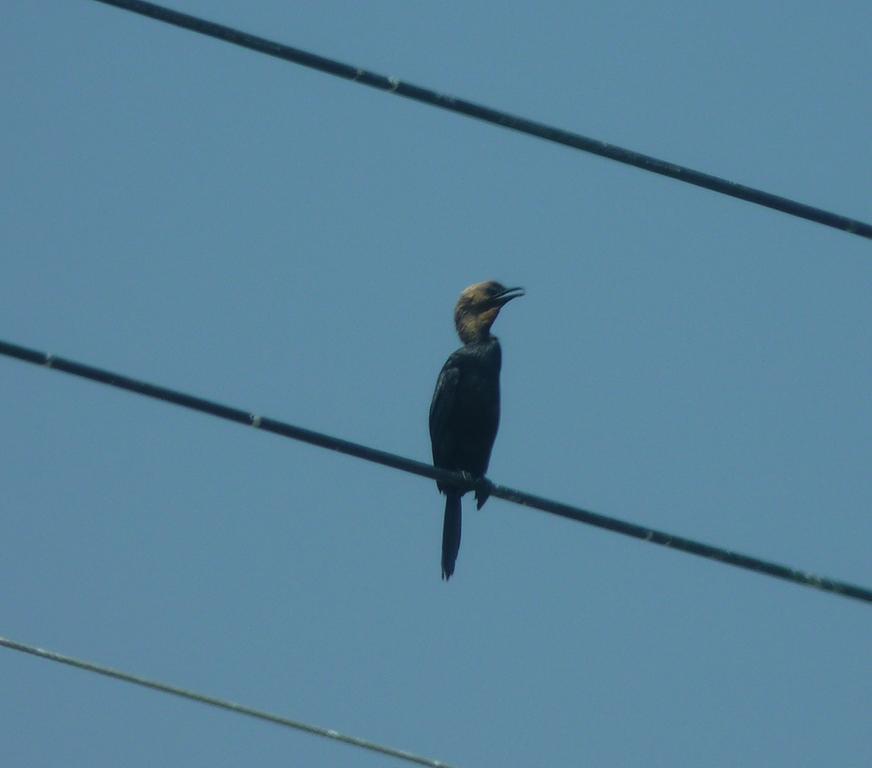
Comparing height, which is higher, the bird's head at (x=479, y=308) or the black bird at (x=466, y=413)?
the bird's head at (x=479, y=308)

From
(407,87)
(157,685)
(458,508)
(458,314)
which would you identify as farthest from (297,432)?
(458,314)

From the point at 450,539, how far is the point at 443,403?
2.77 ft

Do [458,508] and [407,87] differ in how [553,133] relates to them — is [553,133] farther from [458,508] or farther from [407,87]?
[458,508]

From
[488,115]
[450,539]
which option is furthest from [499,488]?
[450,539]

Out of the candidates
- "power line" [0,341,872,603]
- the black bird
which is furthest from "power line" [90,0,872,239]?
the black bird

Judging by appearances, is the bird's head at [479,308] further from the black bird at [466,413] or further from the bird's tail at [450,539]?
the bird's tail at [450,539]

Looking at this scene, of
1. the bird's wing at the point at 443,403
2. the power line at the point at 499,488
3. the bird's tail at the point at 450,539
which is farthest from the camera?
the bird's wing at the point at 443,403

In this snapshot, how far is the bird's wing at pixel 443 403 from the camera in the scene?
9086 millimetres

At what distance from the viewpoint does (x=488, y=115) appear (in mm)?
4586

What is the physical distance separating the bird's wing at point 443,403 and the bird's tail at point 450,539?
1.66ft

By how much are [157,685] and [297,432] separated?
177cm

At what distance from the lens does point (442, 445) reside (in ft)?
30.2

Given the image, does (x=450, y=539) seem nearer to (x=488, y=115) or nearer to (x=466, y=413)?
(x=466, y=413)

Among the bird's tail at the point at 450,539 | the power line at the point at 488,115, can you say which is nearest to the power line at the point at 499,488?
the power line at the point at 488,115
